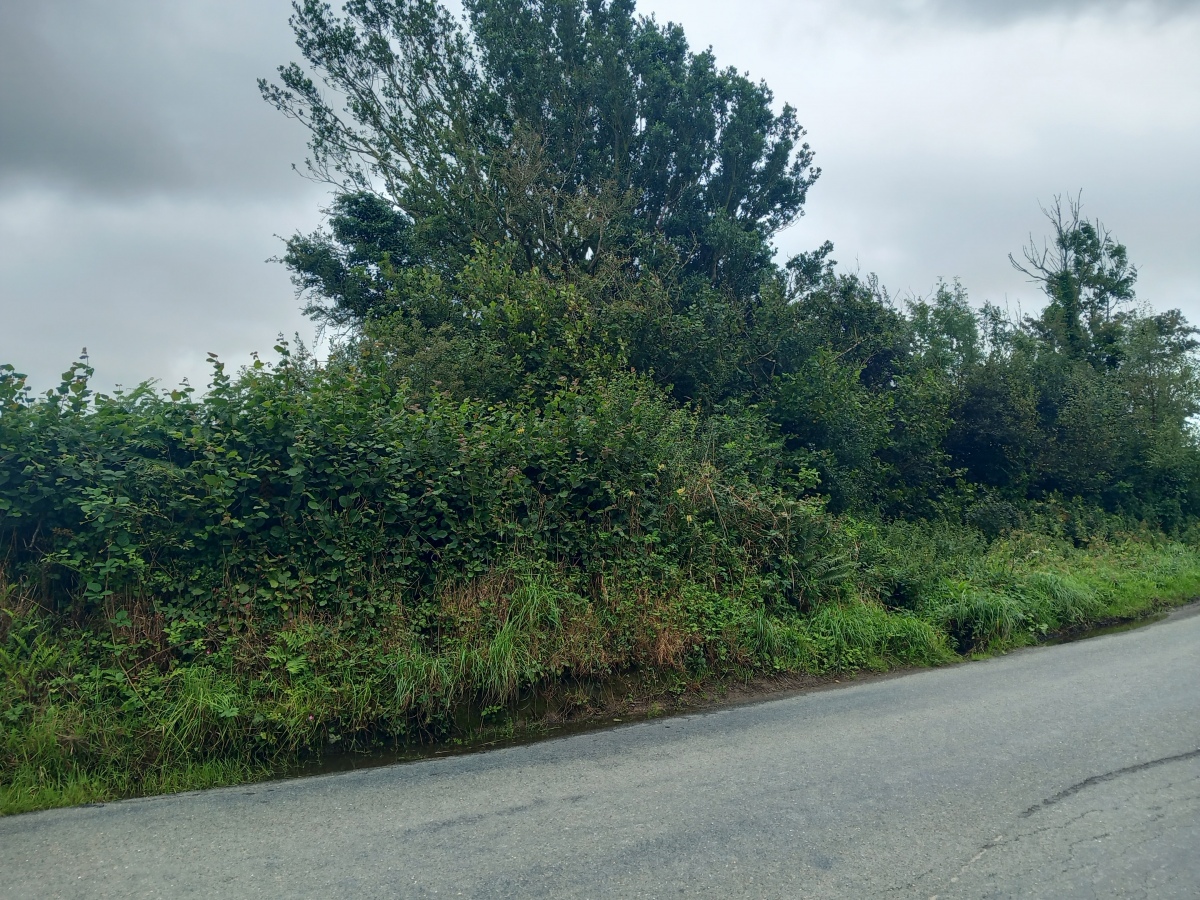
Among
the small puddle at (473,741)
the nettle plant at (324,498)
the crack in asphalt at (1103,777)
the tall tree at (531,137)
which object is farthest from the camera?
the tall tree at (531,137)

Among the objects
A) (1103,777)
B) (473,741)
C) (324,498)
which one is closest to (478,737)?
(473,741)

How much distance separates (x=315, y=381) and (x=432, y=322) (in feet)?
24.4

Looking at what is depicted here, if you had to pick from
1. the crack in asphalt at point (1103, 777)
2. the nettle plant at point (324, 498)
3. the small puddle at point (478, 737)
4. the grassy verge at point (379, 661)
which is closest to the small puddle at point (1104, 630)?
the grassy verge at point (379, 661)

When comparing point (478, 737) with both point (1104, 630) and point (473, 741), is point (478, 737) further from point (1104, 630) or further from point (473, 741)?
point (1104, 630)

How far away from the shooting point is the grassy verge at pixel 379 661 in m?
5.75

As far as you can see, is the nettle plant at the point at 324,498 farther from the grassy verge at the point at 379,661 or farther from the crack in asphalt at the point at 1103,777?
the crack in asphalt at the point at 1103,777

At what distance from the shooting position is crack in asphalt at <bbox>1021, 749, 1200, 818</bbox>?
4.80 m

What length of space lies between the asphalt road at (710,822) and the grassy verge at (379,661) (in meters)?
0.54

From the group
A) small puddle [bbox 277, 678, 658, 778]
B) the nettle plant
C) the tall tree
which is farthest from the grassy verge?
the tall tree

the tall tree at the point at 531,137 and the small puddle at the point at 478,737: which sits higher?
the tall tree at the point at 531,137

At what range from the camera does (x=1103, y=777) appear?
5.23 m

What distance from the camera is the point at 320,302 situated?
67.1ft

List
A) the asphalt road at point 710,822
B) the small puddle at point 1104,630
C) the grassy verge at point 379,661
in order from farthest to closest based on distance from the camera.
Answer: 1. the small puddle at point 1104,630
2. the grassy verge at point 379,661
3. the asphalt road at point 710,822

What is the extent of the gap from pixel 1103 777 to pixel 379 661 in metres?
5.33
